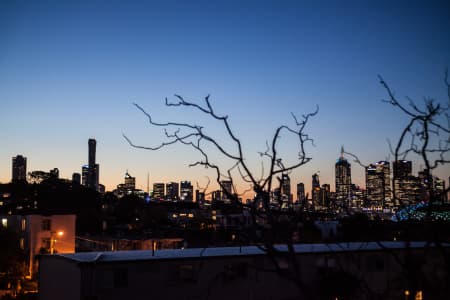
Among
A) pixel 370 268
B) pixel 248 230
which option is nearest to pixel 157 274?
pixel 370 268

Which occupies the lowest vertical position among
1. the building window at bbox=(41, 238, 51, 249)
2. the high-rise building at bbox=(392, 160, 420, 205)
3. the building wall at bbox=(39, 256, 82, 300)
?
the building window at bbox=(41, 238, 51, 249)

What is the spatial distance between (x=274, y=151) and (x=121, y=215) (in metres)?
67.6

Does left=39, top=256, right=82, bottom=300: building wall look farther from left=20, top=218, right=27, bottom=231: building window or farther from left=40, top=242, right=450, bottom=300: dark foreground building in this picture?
left=20, top=218, right=27, bottom=231: building window

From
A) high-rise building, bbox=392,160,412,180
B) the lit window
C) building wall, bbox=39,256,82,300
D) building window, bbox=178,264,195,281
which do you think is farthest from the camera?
the lit window

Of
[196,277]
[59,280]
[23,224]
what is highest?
[23,224]

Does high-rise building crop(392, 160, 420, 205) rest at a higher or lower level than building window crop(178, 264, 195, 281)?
higher

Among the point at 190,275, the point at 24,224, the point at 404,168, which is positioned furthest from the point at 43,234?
the point at 404,168

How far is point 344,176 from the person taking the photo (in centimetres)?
562

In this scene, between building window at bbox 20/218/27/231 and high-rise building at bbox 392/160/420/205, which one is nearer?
high-rise building at bbox 392/160/420/205

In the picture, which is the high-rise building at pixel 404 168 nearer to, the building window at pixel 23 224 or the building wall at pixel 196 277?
the building wall at pixel 196 277

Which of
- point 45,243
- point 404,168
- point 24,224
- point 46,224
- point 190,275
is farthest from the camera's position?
point 46,224

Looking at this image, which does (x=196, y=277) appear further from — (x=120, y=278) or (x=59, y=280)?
(x=59, y=280)

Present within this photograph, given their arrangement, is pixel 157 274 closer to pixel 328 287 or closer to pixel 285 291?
pixel 285 291

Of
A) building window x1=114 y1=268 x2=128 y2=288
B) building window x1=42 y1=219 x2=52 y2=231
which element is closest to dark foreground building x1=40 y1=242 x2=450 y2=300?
building window x1=114 y1=268 x2=128 y2=288
